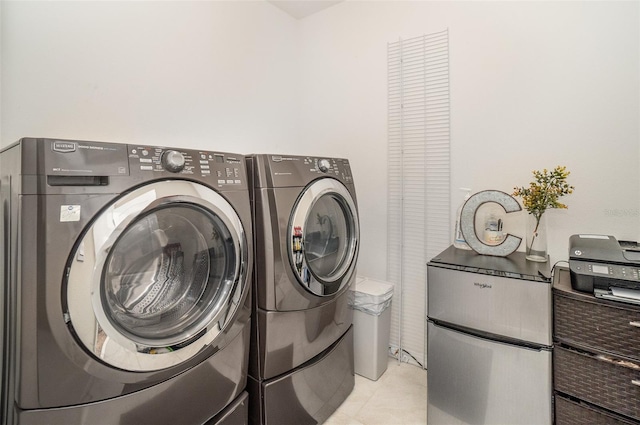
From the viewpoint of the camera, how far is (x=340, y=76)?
2.64 m

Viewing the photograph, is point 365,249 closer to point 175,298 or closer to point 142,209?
point 175,298

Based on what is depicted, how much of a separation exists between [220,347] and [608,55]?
2345 millimetres

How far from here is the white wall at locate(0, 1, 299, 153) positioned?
1.42 metres

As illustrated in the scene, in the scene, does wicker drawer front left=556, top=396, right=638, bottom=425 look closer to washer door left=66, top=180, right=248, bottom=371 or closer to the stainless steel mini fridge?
the stainless steel mini fridge

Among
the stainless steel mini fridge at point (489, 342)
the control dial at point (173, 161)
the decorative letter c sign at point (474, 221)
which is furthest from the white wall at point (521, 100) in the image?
the control dial at point (173, 161)

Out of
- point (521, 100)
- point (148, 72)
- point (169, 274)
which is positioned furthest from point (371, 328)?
point (148, 72)

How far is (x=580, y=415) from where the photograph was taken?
4.48ft

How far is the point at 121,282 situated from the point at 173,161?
44cm

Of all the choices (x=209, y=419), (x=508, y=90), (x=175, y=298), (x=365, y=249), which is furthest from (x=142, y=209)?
(x=508, y=90)

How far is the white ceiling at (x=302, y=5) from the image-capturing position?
255 cm

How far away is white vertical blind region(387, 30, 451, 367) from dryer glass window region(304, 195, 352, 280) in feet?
2.04

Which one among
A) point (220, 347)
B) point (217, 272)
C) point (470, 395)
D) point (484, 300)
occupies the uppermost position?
point (217, 272)

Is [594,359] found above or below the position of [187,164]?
below

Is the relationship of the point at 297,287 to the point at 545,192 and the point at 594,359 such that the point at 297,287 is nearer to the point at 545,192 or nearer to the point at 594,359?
the point at 594,359
